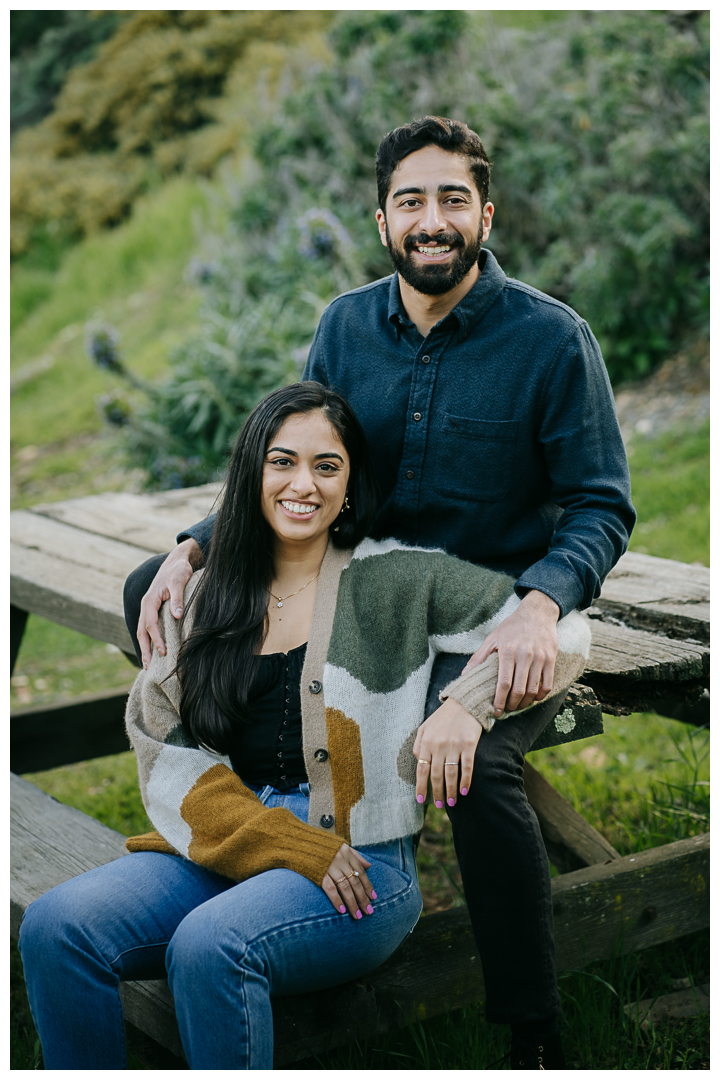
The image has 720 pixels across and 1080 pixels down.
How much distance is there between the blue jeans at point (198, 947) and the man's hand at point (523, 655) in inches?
14.7

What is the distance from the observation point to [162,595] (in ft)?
7.27

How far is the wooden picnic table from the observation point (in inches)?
80.0

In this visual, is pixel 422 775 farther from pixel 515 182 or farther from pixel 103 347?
pixel 515 182

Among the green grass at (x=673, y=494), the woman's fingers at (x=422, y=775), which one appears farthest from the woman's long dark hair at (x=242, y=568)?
the green grass at (x=673, y=494)

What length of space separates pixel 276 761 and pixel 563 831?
1.06 m

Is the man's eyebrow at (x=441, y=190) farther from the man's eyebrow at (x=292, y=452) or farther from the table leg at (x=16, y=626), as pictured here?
the table leg at (x=16, y=626)

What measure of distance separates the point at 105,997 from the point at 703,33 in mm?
6431

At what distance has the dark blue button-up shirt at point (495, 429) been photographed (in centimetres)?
222

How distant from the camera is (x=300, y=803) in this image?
198 centimetres

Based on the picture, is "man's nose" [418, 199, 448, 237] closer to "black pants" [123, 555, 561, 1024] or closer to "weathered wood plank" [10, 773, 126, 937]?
"black pants" [123, 555, 561, 1024]

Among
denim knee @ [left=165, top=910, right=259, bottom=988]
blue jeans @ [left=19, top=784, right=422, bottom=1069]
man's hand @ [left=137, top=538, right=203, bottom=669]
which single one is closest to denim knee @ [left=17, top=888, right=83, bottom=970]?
blue jeans @ [left=19, top=784, right=422, bottom=1069]

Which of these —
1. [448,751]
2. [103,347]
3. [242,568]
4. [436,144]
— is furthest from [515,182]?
[448,751]

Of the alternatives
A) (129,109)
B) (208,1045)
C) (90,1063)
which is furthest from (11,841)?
(129,109)

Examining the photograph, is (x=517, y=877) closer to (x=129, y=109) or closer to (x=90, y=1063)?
(x=90, y=1063)
